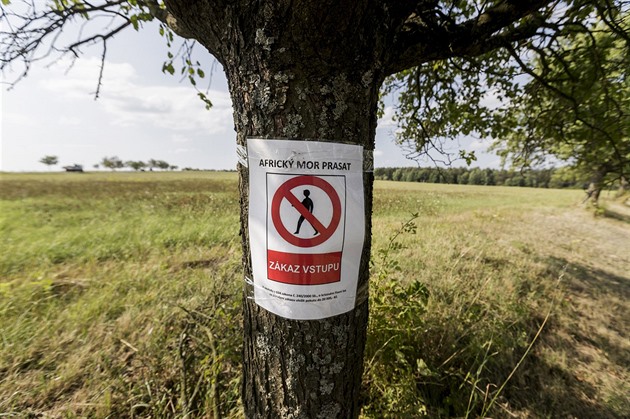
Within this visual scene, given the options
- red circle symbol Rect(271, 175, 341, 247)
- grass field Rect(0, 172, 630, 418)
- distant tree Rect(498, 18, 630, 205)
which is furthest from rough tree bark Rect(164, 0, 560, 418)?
distant tree Rect(498, 18, 630, 205)

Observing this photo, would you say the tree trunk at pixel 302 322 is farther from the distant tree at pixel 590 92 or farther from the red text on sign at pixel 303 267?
the distant tree at pixel 590 92

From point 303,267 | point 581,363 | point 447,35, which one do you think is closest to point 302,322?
point 303,267

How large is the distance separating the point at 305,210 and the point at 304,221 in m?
0.04

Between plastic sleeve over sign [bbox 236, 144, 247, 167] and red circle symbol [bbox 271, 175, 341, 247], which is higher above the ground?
plastic sleeve over sign [bbox 236, 144, 247, 167]

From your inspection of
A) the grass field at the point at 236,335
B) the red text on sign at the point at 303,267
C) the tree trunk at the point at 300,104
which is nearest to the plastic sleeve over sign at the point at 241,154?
the tree trunk at the point at 300,104

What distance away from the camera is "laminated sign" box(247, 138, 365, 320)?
1007 millimetres

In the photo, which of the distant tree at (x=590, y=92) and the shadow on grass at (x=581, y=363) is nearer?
the shadow on grass at (x=581, y=363)

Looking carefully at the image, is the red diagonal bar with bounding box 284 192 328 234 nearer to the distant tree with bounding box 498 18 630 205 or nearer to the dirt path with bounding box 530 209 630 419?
the dirt path with bounding box 530 209 630 419

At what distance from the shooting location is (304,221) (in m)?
1.02

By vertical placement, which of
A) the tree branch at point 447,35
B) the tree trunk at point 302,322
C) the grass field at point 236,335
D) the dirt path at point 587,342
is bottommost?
the dirt path at point 587,342

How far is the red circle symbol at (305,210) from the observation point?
1005 millimetres

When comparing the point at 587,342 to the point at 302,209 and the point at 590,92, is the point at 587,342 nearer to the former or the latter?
the point at 590,92

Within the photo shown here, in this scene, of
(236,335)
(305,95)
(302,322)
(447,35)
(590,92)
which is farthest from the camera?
(590,92)

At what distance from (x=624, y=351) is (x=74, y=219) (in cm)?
1146
